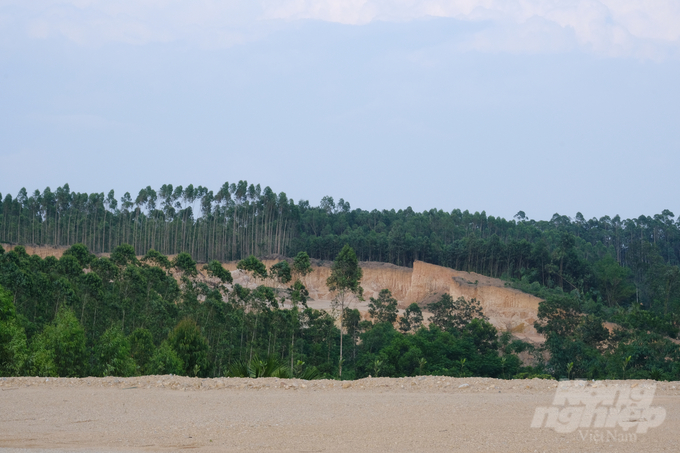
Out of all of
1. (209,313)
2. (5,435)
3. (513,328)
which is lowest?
(513,328)

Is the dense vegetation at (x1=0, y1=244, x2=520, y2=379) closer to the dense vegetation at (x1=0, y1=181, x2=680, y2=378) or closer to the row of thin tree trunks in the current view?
the dense vegetation at (x1=0, y1=181, x2=680, y2=378)

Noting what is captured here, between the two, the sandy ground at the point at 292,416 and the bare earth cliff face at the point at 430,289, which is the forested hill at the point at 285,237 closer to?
the bare earth cliff face at the point at 430,289

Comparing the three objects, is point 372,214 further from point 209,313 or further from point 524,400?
point 524,400

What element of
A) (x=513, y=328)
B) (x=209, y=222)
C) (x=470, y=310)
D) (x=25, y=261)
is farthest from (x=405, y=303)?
(x=25, y=261)

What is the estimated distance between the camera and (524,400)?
10.8 meters

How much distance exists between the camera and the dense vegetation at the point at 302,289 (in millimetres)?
36688

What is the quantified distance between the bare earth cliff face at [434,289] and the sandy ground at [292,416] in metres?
56.0

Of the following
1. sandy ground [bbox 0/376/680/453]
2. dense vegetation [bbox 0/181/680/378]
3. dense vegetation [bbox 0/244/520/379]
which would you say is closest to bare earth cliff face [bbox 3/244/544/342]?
dense vegetation [bbox 0/181/680/378]

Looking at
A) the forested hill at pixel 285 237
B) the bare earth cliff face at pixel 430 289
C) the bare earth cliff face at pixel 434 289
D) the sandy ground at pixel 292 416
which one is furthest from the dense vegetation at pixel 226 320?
the forested hill at pixel 285 237

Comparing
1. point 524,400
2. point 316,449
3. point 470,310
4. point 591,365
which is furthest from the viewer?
point 470,310

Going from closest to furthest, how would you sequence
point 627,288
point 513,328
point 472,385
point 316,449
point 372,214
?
point 316,449
point 472,385
point 513,328
point 627,288
point 372,214

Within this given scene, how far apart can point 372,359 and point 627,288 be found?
5897cm

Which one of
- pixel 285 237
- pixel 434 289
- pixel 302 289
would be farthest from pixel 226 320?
pixel 285 237

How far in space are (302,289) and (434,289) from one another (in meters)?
40.0
